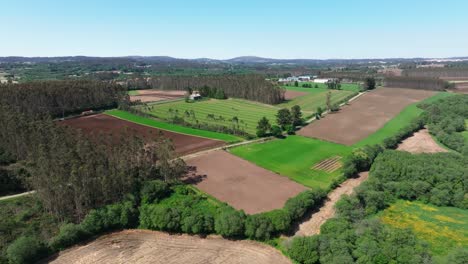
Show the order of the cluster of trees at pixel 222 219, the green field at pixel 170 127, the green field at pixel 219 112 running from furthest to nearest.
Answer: the green field at pixel 219 112
the green field at pixel 170 127
the cluster of trees at pixel 222 219

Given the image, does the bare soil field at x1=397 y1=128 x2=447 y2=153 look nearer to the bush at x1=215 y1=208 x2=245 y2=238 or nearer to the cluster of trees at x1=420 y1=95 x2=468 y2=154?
the cluster of trees at x1=420 y1=95 x2=468 y2=154

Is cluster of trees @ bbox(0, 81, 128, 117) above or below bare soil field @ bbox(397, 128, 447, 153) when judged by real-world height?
above

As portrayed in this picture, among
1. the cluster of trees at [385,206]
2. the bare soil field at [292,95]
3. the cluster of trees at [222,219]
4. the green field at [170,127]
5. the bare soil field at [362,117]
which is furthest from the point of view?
the bare soil field at [292,95]

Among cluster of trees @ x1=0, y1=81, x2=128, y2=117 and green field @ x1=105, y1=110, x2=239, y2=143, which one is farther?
cluster of trees @ x1=0, y1=81, x2=128, y2=117

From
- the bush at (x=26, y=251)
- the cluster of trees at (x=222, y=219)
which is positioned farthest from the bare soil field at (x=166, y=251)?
the bush at (x=26, y=251)

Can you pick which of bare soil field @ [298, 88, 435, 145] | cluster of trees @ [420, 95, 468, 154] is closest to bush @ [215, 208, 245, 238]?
bare soil field @ [298, 88, 435, 145]

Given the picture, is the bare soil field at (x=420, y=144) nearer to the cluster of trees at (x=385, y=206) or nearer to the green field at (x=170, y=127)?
the cluster of trees at (x=385, y=206)

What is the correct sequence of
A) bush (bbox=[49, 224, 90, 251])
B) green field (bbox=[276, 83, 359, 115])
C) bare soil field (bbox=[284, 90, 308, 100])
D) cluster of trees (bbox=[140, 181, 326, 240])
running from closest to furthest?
bush (bbox=[49, 224, 90, 251]) < cluster of trees (bbox=[140, 181, 326, 240]) < green field (bbox=[276, 83, 359, 115]) < bare soil field (bbox=[284, 90, 308, 100])
